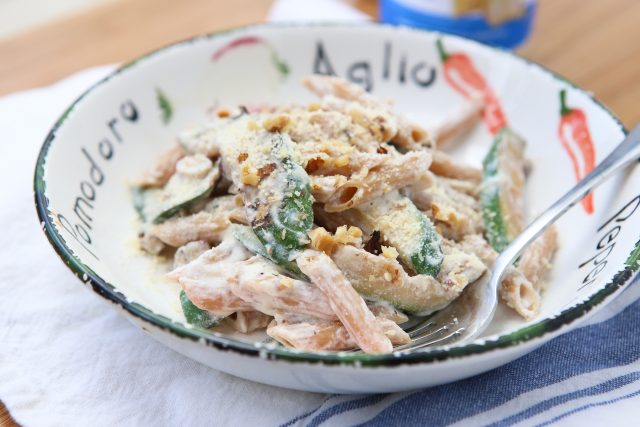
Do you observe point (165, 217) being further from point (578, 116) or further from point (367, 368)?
point (578, 116)

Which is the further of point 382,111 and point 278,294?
point 382,111

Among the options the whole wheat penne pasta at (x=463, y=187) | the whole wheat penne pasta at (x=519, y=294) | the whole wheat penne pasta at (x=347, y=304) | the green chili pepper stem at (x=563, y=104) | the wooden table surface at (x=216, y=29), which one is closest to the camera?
the whole wheat penne pasta at (x=347, y=304)

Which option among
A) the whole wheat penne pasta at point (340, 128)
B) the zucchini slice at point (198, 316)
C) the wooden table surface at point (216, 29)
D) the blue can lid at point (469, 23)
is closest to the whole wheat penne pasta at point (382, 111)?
the whole wheat penne pasta at point (340, 128)

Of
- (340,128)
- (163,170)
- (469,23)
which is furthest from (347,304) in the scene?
(469,23)

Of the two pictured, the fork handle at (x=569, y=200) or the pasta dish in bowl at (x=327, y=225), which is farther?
the fork handle at (x=569, y=200)

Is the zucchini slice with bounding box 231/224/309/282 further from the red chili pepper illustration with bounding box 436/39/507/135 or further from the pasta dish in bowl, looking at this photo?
the red chili pepper illustration with bounding box 436/39/507/135

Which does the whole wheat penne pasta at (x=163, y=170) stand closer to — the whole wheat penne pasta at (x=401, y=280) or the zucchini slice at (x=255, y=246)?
the zucchini slice at (x=255, y=246)

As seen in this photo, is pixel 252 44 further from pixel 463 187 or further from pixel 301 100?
pixel 463 187

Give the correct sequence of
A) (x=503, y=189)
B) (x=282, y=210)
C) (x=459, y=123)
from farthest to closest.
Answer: (x=459, y=123) < (x=503, y=189) < (x=282, y=210)
